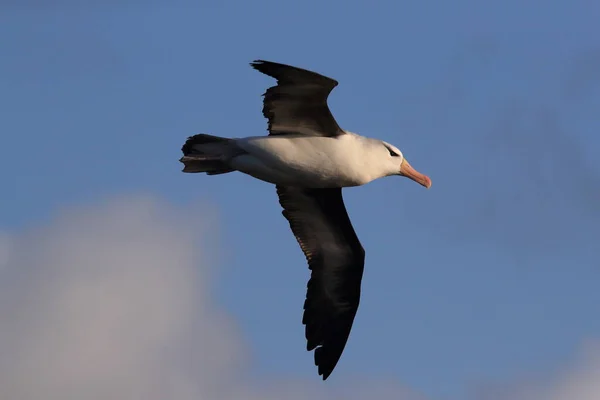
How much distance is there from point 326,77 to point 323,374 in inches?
175

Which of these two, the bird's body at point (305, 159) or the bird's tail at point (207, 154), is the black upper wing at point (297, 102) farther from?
the bird's tail at point (207, 154)

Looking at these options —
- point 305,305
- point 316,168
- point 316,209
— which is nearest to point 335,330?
point 305,305

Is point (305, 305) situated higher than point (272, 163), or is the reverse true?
point (272, 163)

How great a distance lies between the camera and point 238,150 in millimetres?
15328

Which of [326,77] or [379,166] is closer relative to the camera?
[326,77]

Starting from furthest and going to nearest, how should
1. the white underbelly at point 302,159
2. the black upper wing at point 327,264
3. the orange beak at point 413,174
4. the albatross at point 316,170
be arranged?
1. the black upper wing at point 327,264
2. the orange beak at point 413,174
3. the white underbelly at point 302,159
4. the albatross at point 316,170

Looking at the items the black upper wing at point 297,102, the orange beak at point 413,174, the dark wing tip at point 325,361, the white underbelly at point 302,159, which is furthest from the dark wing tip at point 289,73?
the dark wing tip at point 325,361

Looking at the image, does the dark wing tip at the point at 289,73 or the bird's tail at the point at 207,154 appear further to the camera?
the bird's tail at the point at 207,154

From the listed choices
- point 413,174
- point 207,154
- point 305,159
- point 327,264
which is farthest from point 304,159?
point 327,264

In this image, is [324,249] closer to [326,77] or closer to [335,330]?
[335,330]

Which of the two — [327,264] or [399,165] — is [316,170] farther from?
[327,264]

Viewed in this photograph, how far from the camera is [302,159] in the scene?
49.8 ft

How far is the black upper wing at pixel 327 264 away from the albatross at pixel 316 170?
0.04 feet

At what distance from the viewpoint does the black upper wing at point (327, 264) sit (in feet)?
55.8
